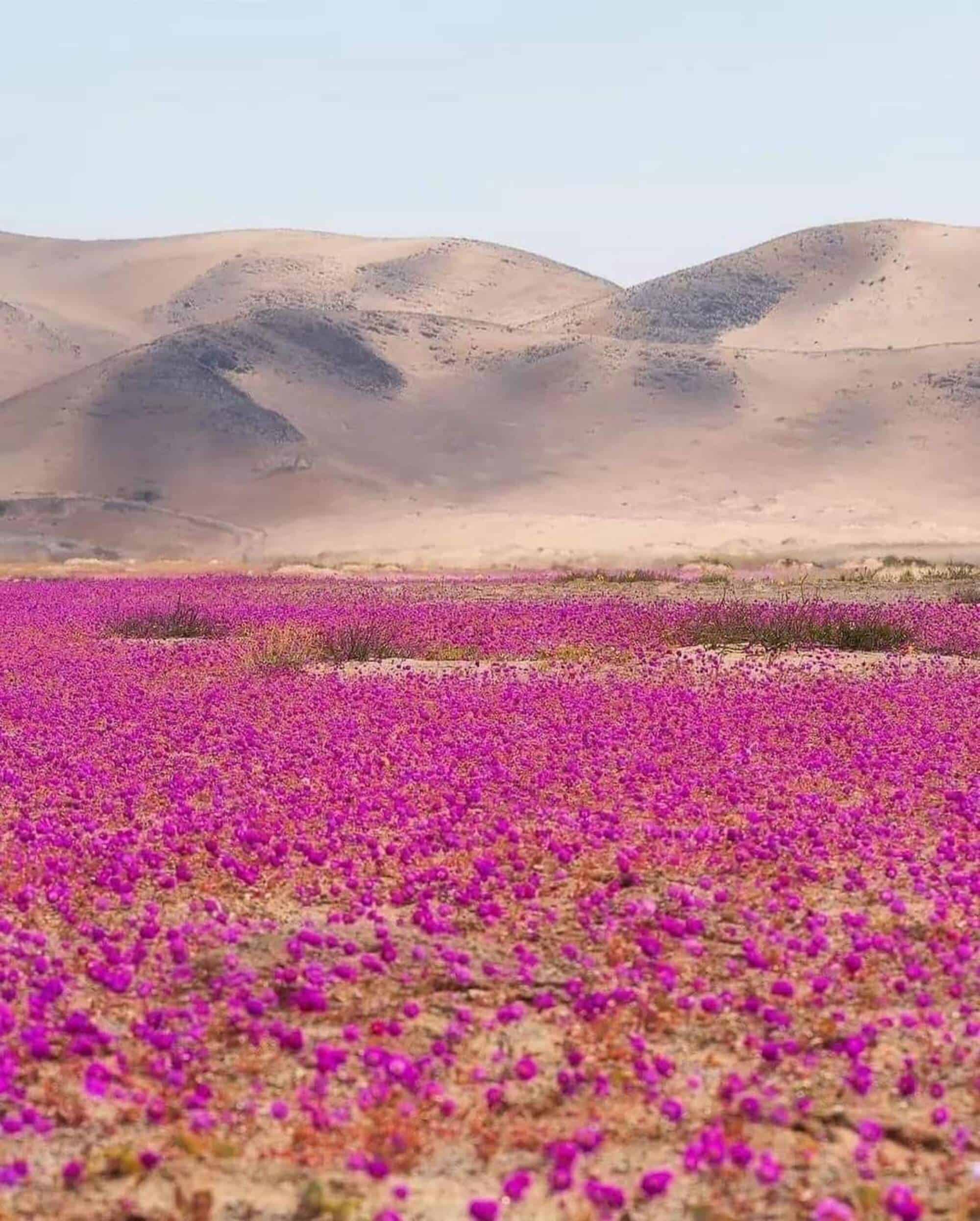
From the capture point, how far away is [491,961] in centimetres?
749

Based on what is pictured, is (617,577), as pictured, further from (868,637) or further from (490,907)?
(490,907)

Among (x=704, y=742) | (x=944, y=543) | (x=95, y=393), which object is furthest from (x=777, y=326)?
(x=704, y=742)

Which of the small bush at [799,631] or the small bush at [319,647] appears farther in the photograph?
the small bush at [799,631]

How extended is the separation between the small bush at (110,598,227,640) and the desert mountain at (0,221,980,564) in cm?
3923

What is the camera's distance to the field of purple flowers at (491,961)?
536 cm

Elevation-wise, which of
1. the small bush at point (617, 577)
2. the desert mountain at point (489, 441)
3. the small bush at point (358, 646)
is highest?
the desert mountain at point (489, 441)

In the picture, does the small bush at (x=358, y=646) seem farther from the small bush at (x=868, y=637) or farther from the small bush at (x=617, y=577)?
the small bush at (x=617, y=577)

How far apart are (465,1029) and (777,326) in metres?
152

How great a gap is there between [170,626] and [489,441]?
3313 inches

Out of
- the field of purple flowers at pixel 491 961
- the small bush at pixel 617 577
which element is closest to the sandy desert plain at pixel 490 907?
the field of purple flowers at pixel 491 961

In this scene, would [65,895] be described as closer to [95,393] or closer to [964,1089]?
[964,1089]

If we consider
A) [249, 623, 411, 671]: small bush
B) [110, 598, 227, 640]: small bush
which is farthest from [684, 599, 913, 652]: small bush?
[110, 598, 227, 640]: small bush

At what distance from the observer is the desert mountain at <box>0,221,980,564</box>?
270ft

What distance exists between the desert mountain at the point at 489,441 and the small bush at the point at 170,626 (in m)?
39.2
